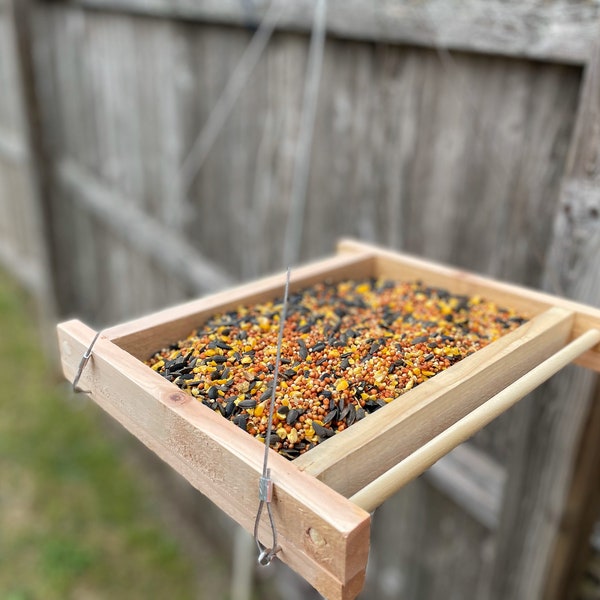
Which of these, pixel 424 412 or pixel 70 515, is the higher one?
pixel 424 412

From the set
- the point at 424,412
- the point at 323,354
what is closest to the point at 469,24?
the point at 323,354

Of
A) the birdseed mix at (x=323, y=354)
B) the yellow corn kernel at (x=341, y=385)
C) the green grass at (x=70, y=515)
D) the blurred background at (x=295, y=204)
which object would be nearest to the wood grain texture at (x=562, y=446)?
the blurred background at (x=295, y=204)

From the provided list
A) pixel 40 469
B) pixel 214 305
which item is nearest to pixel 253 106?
pixel 214 305

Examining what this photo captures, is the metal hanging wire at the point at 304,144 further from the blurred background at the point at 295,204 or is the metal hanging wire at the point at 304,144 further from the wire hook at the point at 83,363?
the wire hook at the point at 83,363

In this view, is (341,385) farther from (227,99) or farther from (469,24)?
(227,99)

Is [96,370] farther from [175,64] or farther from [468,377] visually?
[175,64]
